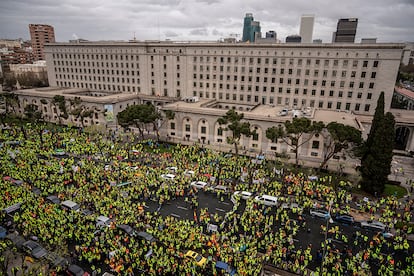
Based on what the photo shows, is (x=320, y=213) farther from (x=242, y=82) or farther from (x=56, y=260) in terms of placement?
(x=242, y=82)

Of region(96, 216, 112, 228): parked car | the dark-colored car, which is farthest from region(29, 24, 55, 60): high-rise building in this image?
region(96, 216, 112, 228): parked car

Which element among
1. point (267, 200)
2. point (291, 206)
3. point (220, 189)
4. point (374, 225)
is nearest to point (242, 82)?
point (220, 189)

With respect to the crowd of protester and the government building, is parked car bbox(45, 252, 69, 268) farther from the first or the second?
the government building

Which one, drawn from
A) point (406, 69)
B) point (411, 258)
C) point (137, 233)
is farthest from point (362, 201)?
point (406, 69)

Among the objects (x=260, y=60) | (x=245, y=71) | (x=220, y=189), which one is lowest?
(x=220, y=189)

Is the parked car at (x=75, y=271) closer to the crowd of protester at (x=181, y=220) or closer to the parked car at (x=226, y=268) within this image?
the crowd of protester at (x=181, y=220)

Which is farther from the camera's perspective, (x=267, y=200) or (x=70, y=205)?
(x=267, y=200)

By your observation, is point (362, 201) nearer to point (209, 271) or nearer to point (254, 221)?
point (254, 221)

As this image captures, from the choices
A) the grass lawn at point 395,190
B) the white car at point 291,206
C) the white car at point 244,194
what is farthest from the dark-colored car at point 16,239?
the grass lawn at point 395,190
